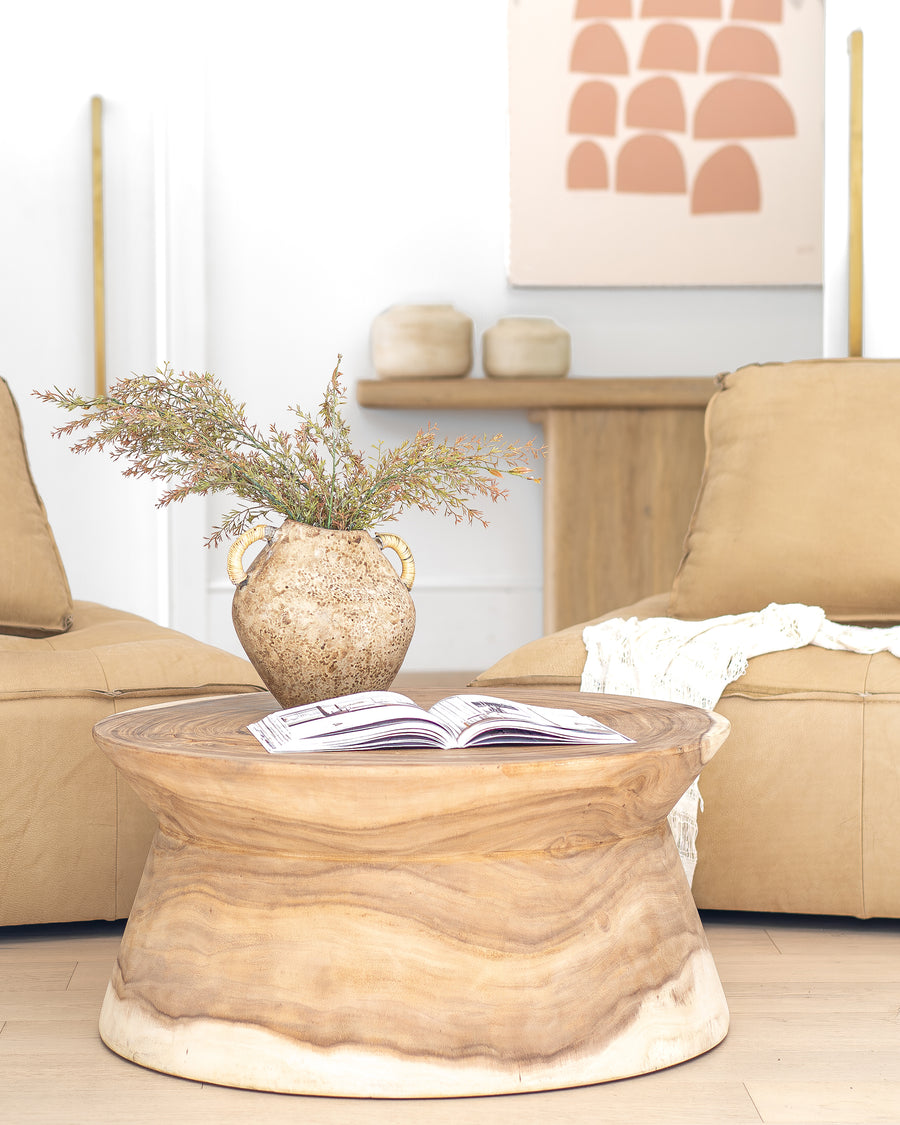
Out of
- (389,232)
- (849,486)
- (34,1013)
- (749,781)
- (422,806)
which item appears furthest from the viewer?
(389,232)

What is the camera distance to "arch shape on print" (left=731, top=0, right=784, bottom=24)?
389 centimetres

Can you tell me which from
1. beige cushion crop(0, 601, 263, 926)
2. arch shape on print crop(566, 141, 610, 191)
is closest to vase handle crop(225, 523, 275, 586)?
beige cushion crop(0, 601, 263, 926)

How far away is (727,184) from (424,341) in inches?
41.8

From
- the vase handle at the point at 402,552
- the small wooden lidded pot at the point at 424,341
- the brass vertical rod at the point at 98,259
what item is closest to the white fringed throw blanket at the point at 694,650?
the vase handle at the point at 402,552

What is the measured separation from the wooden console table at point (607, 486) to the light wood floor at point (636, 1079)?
1999mm

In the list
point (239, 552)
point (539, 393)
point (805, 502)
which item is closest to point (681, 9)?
point (539, 393)

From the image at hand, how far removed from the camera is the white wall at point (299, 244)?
3.73m

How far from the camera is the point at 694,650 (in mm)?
1854

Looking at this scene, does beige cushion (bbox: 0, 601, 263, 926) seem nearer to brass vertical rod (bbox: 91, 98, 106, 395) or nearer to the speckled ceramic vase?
the speckled ceramic vase

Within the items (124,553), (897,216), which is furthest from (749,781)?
(124,553)

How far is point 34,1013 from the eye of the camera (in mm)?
1495

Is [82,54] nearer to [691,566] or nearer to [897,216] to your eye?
[897,216]

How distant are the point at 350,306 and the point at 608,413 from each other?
0.84 meters

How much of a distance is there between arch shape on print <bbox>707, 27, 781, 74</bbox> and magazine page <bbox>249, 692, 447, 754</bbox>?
315 centimetres
